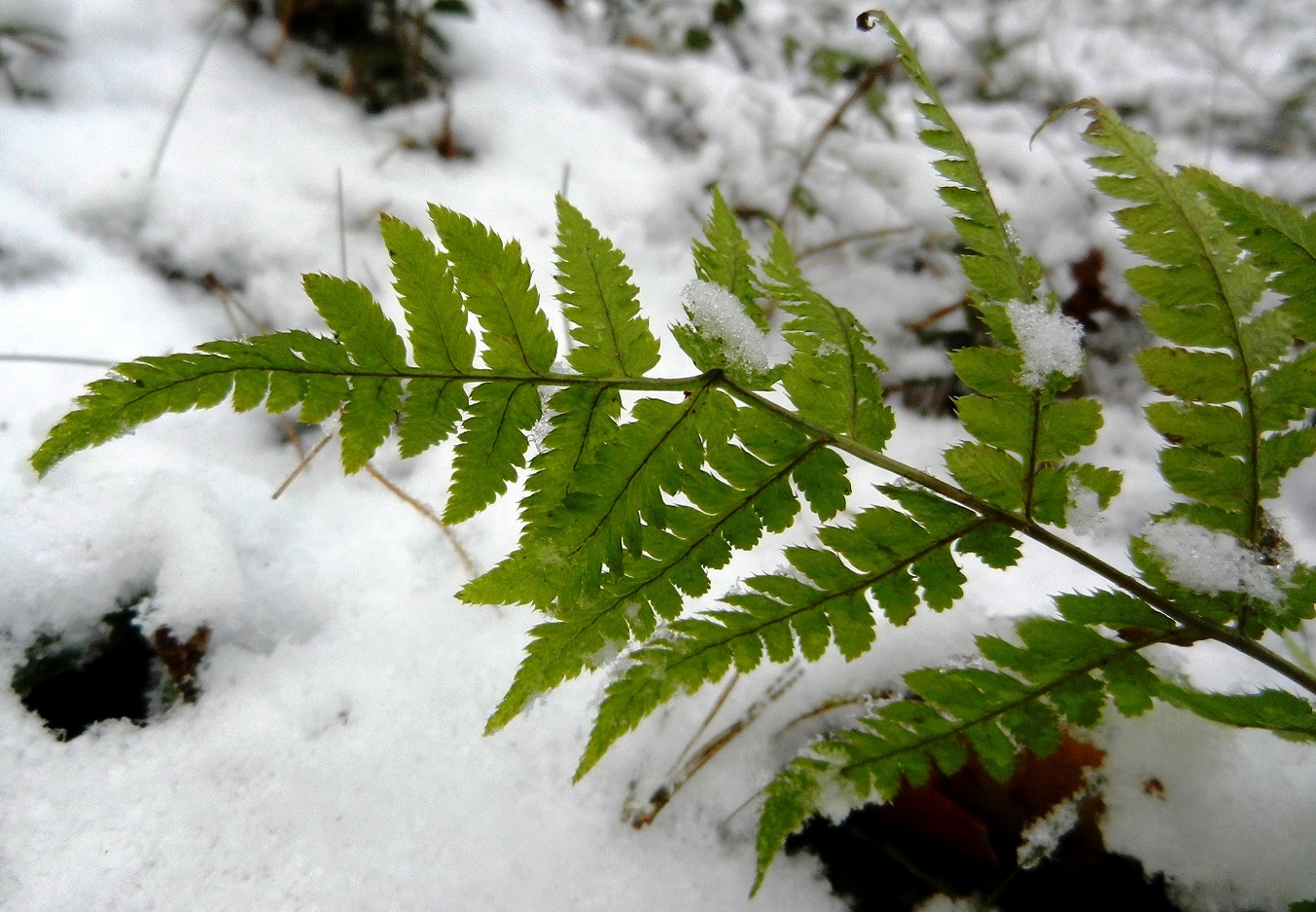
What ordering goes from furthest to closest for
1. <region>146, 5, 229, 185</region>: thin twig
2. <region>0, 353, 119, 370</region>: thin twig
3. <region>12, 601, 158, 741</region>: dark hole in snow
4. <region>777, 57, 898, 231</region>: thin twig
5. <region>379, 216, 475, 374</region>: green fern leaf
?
<region>777, 57, 898, 231</region>: thin twig → <region>146, 5, 229, 185</region>: thin twig → <region>0, 353, 119, 370</region>: thin twig → <region>12, 601, 158, 741</region>: dark hole in snow → <region>379, 216, 475, 374</region>: green fern leaf

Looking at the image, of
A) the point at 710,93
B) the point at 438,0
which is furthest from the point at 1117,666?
the point at 438,0

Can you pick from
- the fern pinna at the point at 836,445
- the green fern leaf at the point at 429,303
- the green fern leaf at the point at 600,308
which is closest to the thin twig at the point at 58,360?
the fern pinna at the point at 836,445

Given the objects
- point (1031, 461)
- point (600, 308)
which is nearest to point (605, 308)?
point (600, 308)

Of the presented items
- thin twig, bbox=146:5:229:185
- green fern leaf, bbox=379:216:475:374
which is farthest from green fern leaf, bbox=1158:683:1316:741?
thin twig, bbox=146:5:229:185

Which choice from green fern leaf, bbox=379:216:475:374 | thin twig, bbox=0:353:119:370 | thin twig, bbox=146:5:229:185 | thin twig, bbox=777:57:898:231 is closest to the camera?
green fern leaf, bbox=379:216:475:374

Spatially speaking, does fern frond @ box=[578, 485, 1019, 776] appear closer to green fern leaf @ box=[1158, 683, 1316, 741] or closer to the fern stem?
the fern stem

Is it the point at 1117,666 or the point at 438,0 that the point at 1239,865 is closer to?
the point at 1117,666

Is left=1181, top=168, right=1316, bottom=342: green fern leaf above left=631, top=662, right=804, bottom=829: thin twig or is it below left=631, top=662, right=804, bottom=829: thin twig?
above

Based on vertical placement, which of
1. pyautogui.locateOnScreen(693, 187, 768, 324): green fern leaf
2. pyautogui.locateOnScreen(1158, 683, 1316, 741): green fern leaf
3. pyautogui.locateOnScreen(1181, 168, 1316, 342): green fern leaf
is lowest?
pyautogui.locateOnScreen(693, 187, 768, 324): green fern leaf
